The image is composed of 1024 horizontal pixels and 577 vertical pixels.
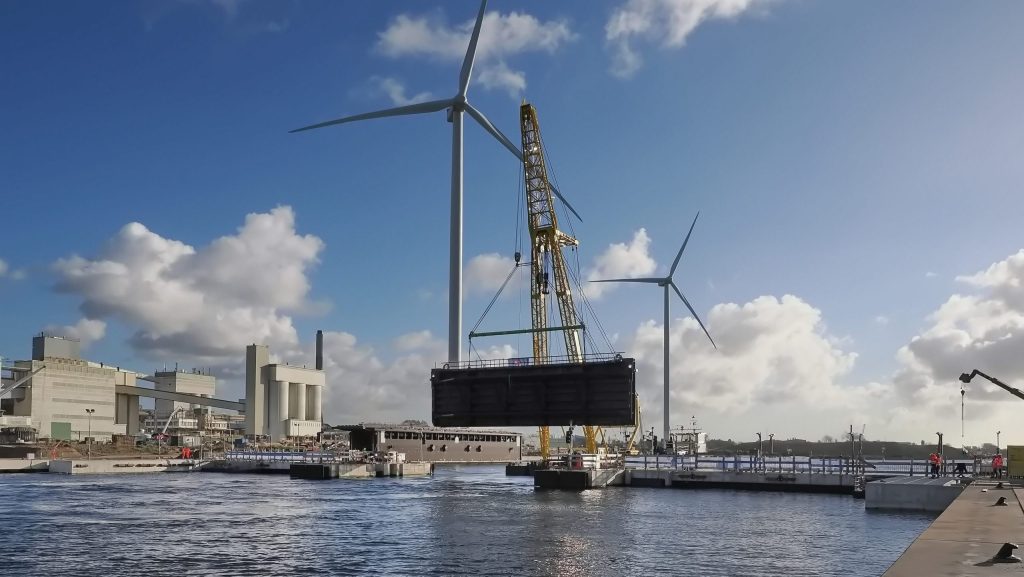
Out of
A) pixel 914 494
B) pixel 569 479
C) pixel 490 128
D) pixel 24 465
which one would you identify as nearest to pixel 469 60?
pixel 490 128

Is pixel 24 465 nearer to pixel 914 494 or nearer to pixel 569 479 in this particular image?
pixel 569 479

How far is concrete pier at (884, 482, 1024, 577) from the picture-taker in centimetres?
2030

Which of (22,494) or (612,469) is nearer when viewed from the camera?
(22,494)

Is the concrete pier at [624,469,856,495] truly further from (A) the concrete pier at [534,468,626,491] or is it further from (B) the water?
(A) the concrete pier at [534,468,626,491]

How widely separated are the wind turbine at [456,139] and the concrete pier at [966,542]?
67.8 metres

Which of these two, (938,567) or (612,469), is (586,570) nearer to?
(938,567)

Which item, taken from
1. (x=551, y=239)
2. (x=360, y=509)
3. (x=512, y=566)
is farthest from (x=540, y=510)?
(x=551, y=239)

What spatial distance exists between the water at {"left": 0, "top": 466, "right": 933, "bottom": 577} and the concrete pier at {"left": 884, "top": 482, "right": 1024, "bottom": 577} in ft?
16.0

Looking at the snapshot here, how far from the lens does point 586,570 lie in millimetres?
37438

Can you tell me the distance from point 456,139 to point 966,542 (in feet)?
291

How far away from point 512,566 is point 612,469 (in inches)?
2438

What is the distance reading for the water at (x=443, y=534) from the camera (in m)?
38.2

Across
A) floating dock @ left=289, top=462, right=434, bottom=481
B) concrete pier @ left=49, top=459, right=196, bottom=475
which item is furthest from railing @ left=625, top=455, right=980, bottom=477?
concrete pier @ left=49, top=459, right=196, bottom=475

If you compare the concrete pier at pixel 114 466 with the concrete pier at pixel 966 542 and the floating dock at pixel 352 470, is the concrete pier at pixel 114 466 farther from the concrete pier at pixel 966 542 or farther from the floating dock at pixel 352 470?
the concrete pier at pixel 966 542
